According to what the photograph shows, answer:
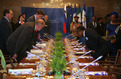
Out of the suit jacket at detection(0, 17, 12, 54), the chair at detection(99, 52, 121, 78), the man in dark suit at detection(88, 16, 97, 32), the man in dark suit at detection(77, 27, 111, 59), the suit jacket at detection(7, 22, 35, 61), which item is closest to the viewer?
the chair at detection(99, 52, 121, 78)

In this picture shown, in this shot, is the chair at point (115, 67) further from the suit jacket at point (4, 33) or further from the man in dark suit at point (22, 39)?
the suit jacket at point (4, 33)

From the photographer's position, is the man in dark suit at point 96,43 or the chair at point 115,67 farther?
the man in dark suit at point 96,43

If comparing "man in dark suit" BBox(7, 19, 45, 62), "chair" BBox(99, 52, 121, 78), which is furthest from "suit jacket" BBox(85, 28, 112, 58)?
"man in dark suit" BBox(7, 19, 45, 62)

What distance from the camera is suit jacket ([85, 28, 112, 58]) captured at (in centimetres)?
451

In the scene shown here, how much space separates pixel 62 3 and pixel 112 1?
3.14 meters

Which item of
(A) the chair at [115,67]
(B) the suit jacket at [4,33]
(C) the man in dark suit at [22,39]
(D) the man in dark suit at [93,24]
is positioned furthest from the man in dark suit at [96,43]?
(D) the man in dark suit at [93,24]

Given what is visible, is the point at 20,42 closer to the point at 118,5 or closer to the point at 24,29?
the point at 24,29

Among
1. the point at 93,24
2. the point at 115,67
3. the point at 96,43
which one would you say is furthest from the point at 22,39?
the point at 93,24

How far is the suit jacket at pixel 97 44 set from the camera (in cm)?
451

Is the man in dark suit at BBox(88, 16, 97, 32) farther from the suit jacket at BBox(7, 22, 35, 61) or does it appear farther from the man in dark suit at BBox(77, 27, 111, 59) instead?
the suit jacket at BBox(7, 22, 35, 61)

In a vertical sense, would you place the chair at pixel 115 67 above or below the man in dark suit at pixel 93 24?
below

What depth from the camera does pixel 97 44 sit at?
182 inches

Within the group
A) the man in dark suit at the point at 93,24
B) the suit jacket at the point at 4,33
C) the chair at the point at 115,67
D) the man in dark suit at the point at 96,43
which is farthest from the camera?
the man in dark suit at the point at 93,24

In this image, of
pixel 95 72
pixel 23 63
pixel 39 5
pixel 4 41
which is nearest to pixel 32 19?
pixel 4 41
